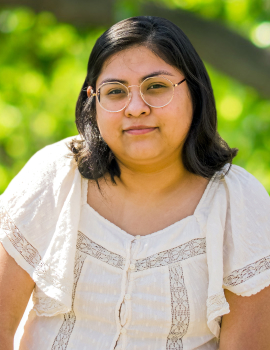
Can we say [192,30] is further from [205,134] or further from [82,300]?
[82,300]

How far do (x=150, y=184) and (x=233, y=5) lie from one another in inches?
163

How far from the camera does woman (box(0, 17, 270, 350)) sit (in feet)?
6.14

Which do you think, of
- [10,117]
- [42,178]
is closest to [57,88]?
[10,117]

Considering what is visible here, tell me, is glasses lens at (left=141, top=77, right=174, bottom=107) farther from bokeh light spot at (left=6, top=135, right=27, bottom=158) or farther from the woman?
bokeh light spot at (left=6, top=135, right=27, bottom=158)

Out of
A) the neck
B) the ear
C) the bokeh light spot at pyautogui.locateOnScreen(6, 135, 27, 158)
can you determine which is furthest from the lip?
the bokeh light spot at pyautogui.locateOnScreen(6, 135, 27, 158)

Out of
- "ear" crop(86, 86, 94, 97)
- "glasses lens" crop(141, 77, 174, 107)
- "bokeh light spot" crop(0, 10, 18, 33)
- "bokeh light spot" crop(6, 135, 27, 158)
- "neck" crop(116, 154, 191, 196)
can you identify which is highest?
"bokeh light spot" crop(0, 10, 18, 33)

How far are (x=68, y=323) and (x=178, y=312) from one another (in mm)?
484

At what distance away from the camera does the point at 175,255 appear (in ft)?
6.34

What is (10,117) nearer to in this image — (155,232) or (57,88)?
(57,88)

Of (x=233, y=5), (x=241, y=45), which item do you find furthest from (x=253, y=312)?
(x=233, y=5)

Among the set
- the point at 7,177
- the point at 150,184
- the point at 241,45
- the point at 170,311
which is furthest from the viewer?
the point at 7,177

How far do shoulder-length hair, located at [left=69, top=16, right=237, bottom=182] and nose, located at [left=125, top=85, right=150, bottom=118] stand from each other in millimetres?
211

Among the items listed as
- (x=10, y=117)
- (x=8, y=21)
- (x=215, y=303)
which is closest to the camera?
(x=215, y=303)

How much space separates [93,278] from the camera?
6.32 feet
